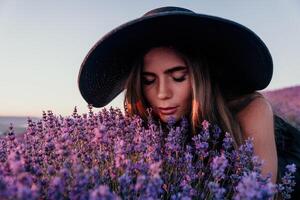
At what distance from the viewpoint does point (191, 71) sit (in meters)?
2.49

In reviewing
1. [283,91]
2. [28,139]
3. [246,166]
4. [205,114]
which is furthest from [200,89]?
[283,91]

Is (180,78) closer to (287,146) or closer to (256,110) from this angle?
(256,110)

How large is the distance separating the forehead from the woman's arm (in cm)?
53

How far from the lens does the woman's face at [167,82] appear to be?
94.6 inches

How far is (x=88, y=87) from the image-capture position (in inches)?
110

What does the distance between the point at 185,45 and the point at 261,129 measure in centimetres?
62

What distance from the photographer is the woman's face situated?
2.40 meters

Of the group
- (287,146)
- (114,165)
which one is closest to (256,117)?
(287,146)

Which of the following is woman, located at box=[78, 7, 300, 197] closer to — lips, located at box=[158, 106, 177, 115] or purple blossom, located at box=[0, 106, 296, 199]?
lips, located at box=[158, 106, 177, 115]

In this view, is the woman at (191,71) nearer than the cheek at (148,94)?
Yes

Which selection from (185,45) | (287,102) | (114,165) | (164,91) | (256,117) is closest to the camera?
(114,165)

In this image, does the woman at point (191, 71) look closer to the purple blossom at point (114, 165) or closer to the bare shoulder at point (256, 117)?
the bare shoulder at point (256, 117)

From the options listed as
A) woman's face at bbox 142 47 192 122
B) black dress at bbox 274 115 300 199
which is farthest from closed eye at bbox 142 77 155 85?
black dress at bbox 274 115 300 199

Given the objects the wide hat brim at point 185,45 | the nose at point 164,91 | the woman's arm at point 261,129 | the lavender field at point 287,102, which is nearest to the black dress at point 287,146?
the woman's arm at point 261,129
